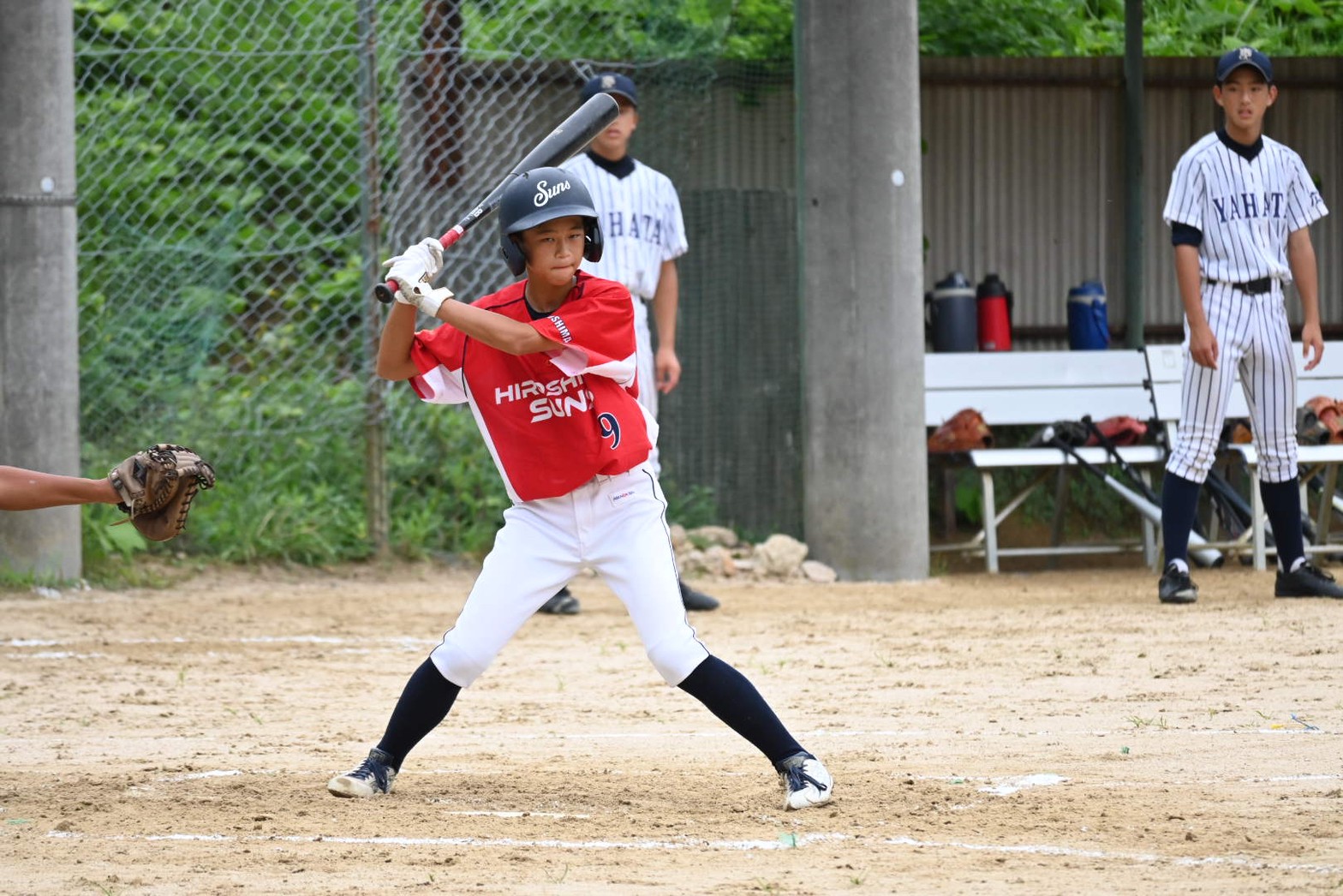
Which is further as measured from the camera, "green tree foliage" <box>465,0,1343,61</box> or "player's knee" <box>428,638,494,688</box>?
"green tree foliage" <box>465,0,1343,61</box>

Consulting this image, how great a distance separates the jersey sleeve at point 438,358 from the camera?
4113 mm

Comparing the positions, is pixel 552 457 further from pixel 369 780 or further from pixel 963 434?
pixel 963 434

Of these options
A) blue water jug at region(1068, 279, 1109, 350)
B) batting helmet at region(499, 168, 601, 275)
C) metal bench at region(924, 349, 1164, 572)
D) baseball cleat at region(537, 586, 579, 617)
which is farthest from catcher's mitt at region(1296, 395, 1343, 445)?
batting helmet at region(499, 168, 601, 275)

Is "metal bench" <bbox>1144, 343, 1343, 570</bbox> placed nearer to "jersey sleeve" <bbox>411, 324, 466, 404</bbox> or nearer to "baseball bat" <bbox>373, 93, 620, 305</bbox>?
"baseball bat" <bbox>373, 93, 620, 305</bbox>

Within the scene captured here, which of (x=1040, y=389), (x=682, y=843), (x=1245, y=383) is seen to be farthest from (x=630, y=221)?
(x=682, y=843)

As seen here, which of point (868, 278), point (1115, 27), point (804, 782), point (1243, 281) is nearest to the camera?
point (804, 782)

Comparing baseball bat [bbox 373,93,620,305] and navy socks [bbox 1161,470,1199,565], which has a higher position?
baseball bat [bbox 373,93,620,305]

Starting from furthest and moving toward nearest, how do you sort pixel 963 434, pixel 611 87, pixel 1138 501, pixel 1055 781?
pixel 963 434 → pixel 1138 501 → pixel 611 87 → pixel 1055 781

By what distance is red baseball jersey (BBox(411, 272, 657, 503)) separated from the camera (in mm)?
4004

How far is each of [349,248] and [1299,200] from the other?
5.45m

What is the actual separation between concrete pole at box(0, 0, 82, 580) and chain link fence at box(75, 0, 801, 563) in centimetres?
65

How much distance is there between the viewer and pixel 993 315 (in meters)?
10.1

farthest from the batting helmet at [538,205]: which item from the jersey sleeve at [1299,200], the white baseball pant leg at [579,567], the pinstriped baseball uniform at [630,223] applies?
the jersey sleeve at [1299,200]

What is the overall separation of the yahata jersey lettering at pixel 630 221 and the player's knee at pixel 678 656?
3.70 meters
